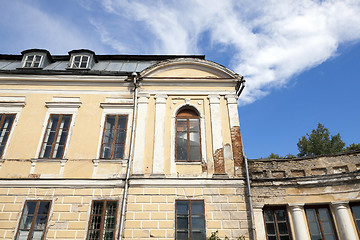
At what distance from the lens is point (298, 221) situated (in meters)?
9.05

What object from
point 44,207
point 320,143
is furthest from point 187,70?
point 320,143

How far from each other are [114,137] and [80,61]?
487 centimetres

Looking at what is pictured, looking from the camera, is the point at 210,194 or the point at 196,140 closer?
the point at 210,194

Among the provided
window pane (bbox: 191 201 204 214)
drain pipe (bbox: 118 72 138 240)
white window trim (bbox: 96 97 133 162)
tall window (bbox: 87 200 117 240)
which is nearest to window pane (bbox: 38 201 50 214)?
tall window (bbox: 87 200 117 240)

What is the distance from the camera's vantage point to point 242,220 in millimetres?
9000

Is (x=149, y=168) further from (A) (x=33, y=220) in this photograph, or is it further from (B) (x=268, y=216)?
(B) (x=268, y=216)

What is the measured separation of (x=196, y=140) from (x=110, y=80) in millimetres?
4776

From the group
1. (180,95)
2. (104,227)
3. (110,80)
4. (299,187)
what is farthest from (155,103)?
(299,187)

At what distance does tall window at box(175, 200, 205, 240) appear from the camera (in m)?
8.76

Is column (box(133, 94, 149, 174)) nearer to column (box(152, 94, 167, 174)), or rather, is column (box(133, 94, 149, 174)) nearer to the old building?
the old building

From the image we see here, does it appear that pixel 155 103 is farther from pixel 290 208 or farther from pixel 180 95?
pixel 290 208

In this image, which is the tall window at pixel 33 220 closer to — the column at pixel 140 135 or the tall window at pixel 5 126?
the tall window at pixel 5 126

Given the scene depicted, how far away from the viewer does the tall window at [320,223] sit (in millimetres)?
8891

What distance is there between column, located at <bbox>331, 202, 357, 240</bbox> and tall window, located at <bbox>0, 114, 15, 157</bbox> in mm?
12519
